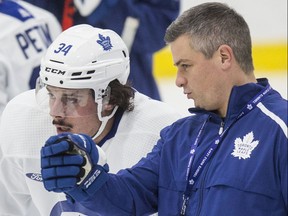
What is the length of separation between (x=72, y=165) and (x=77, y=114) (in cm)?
47

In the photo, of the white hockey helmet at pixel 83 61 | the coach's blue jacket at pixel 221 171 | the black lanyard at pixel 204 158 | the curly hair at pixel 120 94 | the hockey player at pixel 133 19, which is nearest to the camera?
the coach's blue jacket at pixel 221 171

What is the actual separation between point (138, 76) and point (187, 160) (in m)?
1.97

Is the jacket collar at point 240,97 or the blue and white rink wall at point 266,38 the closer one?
the jacket collar at point 240,97

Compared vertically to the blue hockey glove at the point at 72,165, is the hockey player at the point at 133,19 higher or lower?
lower

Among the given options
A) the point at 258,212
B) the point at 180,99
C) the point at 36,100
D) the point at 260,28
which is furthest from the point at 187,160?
the point at 260,28

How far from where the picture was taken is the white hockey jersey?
2576 mm

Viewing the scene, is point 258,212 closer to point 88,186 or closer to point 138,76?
point 88,186

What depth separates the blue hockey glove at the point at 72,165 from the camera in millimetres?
1999

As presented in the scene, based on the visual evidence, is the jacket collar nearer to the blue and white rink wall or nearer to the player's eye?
the player's eye

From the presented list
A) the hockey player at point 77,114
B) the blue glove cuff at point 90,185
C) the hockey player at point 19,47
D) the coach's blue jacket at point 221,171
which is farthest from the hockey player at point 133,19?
the blue glove cuff at point 90,185

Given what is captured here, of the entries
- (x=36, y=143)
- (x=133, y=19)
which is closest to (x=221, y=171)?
(x=36, y=143)

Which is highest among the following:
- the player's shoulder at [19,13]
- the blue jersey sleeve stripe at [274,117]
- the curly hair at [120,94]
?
the blue jersey sleeve stripe at [274,117]

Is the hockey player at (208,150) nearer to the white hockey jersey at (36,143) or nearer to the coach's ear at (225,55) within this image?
the coach's ear at (225,55)

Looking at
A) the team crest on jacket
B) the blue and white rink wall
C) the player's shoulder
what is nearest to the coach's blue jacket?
the team crest on jacket
